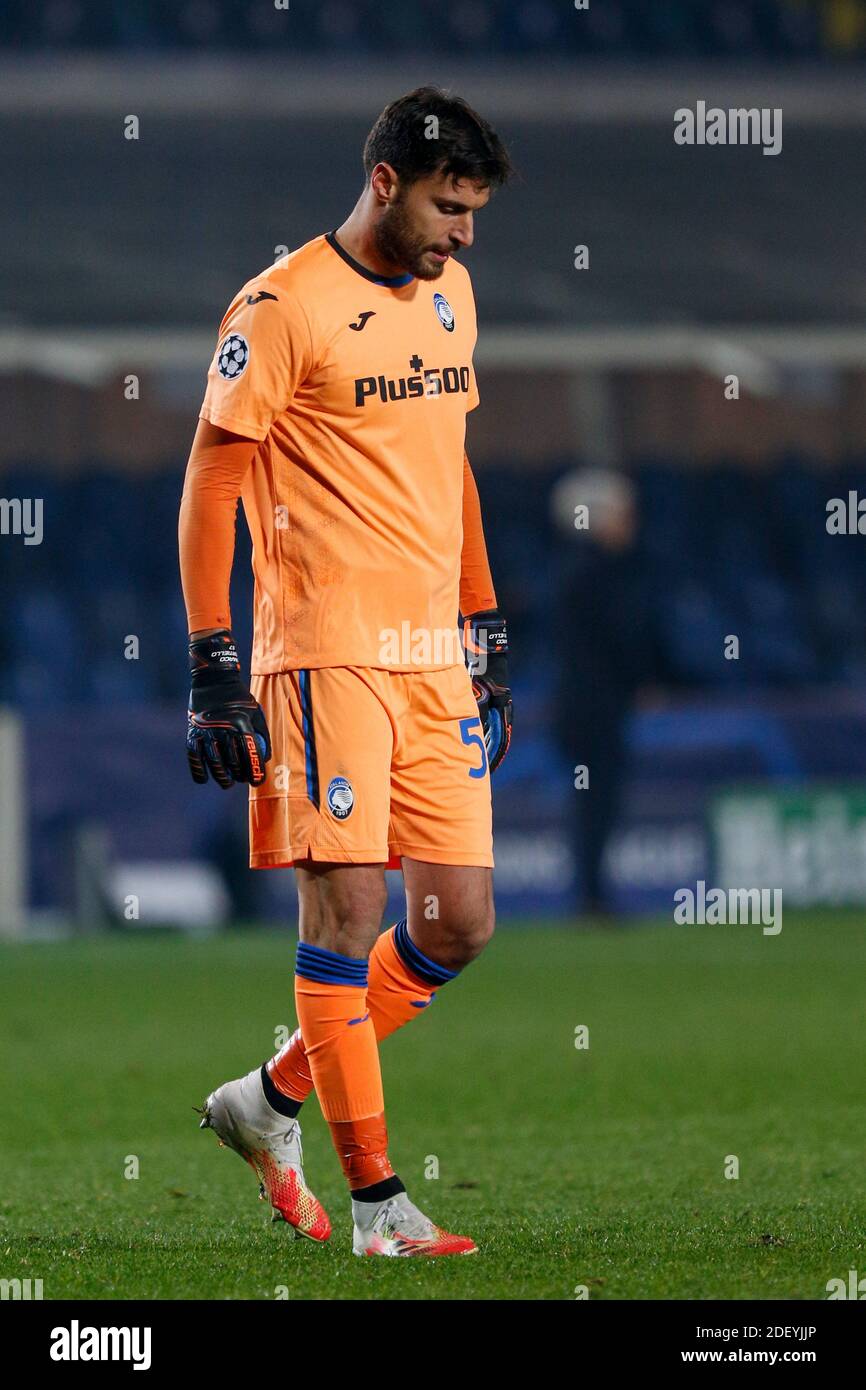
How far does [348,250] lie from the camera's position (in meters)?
4.37

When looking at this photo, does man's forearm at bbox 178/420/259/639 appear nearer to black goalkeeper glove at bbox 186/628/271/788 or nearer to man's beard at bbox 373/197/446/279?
black goalkeeper glove at bbox 186/628/271/788

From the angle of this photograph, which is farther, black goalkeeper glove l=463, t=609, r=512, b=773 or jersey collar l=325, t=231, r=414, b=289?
black goalkeeper glove l=463, t=609, r=512, b=773

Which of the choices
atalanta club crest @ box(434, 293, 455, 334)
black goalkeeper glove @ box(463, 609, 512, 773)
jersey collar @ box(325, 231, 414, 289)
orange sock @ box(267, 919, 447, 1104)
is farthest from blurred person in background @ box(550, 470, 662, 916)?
jersey collar @ box(325, 231, 414, 289)

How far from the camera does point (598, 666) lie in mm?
12828

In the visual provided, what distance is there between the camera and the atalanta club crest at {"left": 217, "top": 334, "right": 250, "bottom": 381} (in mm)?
4160

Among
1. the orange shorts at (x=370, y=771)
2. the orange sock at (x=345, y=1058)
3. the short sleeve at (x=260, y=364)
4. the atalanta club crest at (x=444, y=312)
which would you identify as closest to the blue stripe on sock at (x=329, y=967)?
the orange sock at (x=345, y=1058)

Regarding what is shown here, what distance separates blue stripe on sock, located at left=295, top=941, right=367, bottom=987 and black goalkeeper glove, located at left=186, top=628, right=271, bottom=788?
1.13 ft

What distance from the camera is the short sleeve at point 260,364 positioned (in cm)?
415

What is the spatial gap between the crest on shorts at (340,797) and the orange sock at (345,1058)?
0.90 feet

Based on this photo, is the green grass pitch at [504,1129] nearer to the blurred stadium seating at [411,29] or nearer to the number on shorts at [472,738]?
the number on shorts at [472,738]

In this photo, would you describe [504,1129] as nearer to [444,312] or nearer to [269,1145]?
[269,1145]
